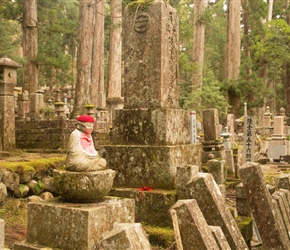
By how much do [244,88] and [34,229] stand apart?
17300 mm

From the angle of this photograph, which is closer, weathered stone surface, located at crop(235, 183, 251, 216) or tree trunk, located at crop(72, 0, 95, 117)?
weathered stone surface, located at crop(235, 183, 251, 216)

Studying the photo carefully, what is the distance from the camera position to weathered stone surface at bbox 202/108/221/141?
8.93 m

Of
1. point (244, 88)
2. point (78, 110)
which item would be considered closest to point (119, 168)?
point (78, 110)

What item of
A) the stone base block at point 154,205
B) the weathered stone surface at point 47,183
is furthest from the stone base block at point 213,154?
the stone base block at point 154,205

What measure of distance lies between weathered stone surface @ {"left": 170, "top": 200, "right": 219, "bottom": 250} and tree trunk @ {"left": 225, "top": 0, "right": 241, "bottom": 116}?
57.5ft

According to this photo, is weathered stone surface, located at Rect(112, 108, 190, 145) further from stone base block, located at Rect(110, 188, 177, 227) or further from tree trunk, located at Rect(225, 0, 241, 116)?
tree trunk, located at Rect(225, 0, 241, 116)

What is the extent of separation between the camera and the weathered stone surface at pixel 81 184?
10.6 ft

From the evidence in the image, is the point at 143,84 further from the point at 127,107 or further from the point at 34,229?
the point at 34,229

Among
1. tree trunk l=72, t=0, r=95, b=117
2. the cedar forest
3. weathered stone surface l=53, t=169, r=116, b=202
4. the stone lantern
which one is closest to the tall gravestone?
weathered stone surface l=53, t=169, r=116, b=202

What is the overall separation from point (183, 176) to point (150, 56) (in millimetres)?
1767

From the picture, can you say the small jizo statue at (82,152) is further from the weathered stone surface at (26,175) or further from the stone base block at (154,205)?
the weathered stone surface at (26,175)

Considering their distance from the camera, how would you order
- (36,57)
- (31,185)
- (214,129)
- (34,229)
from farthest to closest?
(36,57) → (214,129) → (31,185) → (34,229)

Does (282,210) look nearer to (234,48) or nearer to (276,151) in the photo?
(276,151)

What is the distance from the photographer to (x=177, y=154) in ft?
15.5
